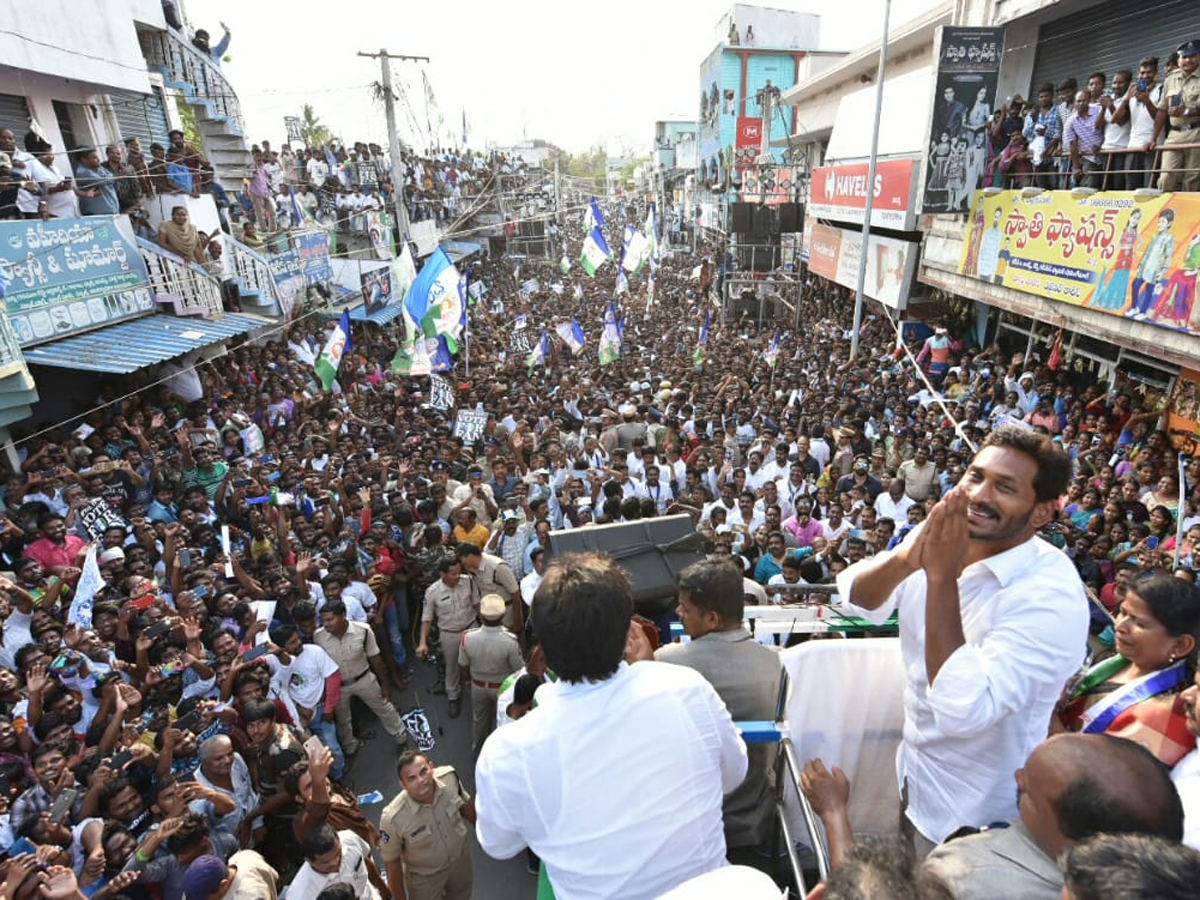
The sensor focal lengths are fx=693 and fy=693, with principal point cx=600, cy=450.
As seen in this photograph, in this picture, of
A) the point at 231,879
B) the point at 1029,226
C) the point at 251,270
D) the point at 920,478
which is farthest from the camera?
the point at 251,270

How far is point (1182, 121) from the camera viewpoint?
23.7 feet

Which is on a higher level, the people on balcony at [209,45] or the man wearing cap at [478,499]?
the people on balcony at [209,45]

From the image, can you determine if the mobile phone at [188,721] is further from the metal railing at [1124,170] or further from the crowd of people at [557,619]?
the metal railing at [1124,170]

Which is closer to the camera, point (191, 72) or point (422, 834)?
point (422, 834)

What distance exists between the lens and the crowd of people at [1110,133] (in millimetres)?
7223

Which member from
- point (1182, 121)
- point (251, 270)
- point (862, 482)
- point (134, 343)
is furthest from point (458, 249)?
point (1182, 121)

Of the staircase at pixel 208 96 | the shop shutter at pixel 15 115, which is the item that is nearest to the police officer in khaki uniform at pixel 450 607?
the shop shutter at pixel 15 115

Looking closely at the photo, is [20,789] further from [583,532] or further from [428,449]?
[428,449]

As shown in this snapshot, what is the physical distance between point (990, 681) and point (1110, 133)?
9.73 meters

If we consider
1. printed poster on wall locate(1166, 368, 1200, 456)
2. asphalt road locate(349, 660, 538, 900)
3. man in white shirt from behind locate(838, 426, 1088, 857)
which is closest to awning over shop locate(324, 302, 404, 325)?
asphalt road locate(349, 660, 538, 900)

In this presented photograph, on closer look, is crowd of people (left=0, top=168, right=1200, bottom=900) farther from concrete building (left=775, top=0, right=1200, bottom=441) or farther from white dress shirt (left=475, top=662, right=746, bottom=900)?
concrete building (left=775, top=0, right=1200, bottom=441)

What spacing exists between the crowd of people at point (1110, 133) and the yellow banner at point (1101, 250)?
380mm

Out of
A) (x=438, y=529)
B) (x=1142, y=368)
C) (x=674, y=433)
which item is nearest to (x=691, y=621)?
(x=438, y=529)

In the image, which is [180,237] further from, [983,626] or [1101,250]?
[1101,250]
